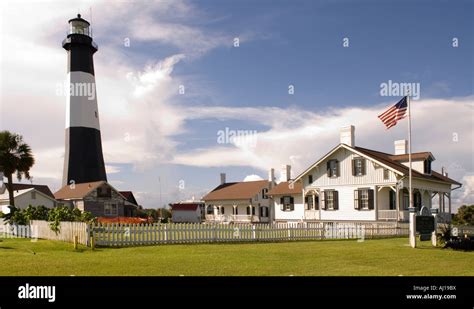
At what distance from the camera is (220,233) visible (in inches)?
874

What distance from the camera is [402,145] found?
130 feet

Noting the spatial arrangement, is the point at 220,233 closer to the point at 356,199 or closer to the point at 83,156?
the point at 356,199

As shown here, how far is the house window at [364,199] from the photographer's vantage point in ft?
112

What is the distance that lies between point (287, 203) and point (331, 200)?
8.40 meters

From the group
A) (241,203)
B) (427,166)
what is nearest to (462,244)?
(427,166)

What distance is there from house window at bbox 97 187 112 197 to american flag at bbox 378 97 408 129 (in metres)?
32.7

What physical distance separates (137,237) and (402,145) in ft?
91.9

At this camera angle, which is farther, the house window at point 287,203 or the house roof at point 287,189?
the house window at point 287,203

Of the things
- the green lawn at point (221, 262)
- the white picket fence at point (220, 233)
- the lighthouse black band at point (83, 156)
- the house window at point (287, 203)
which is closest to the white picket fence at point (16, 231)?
the white picket fence at point (220, 233)

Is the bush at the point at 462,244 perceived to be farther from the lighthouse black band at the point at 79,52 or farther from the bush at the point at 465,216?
the lighthouse black band at the point at 79,52

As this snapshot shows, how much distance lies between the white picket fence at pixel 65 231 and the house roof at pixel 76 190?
→ 79.4 feet

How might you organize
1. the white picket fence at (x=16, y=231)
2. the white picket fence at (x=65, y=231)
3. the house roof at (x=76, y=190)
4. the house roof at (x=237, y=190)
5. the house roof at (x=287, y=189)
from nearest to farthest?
the white picket fence at (x=65, y=231), the white picket fence at (x=16, y=231), the house roof at (x=287, y=189), the house roof at (x=76, y=190), the house roof at (x=237, y=190)

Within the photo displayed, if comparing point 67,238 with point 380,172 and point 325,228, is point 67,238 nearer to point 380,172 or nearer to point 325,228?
point 325,228
